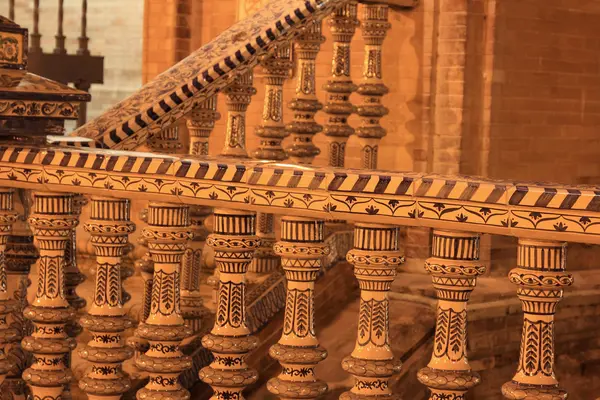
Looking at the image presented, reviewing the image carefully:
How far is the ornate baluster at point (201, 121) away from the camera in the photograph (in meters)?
5.58

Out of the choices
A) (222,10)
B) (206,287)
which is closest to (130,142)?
(206,287)

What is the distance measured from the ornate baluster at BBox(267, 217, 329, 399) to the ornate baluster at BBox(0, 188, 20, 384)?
3.23 feet

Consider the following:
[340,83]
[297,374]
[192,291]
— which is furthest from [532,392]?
[340,83]

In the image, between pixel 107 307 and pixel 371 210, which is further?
pixel 107 307

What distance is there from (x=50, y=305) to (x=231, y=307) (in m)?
0.64

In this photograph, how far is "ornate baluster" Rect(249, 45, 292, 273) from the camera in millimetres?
5832

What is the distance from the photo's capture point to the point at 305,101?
604cm

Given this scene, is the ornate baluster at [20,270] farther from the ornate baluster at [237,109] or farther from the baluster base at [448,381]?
the baluster base at [448,381]

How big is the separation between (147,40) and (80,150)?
4562mm

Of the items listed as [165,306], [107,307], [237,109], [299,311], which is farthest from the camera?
[237,109]

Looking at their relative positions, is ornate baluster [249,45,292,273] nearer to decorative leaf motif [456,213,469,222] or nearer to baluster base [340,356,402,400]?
baluster base [340,356,402,400]

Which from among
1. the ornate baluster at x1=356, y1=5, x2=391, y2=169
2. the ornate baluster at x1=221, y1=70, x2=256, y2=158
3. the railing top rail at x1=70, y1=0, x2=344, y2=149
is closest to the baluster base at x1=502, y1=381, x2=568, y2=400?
the railing top rail at x1=70, y1=0, x2=344, y2=149

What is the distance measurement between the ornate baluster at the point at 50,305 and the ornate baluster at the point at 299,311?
78cm

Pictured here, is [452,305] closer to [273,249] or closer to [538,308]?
[538,308]
